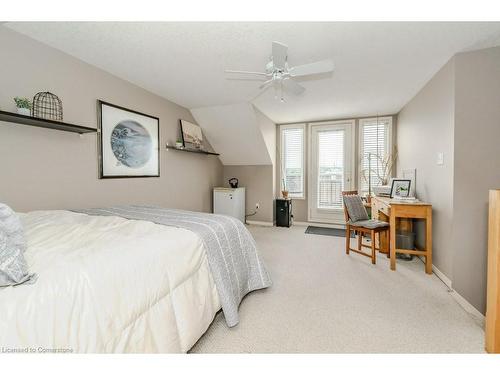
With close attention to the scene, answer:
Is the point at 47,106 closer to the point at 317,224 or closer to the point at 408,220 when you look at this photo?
the point at 408,220

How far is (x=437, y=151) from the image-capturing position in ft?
8.07

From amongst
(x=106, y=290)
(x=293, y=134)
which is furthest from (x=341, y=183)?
(x=106, y=290)

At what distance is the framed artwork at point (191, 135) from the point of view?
386 centimetres

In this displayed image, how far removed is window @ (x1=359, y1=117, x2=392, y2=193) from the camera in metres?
4.41

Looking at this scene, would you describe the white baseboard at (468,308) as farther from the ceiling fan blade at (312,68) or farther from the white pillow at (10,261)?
the white pillow at (10,261)

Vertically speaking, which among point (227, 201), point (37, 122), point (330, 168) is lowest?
point (227, 201)

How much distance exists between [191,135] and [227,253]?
2938 mm

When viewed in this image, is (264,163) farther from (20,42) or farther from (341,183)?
(20,42)

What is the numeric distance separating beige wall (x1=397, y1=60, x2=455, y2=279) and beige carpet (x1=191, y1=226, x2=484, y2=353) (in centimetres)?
45

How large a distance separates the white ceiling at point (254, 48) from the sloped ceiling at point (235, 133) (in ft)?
2.51

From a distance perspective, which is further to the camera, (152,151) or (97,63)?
(152,151)

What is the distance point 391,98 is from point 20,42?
15.0ft

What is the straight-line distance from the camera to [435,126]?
99.3 inches

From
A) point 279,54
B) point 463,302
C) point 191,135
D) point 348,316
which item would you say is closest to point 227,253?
point 348,316
